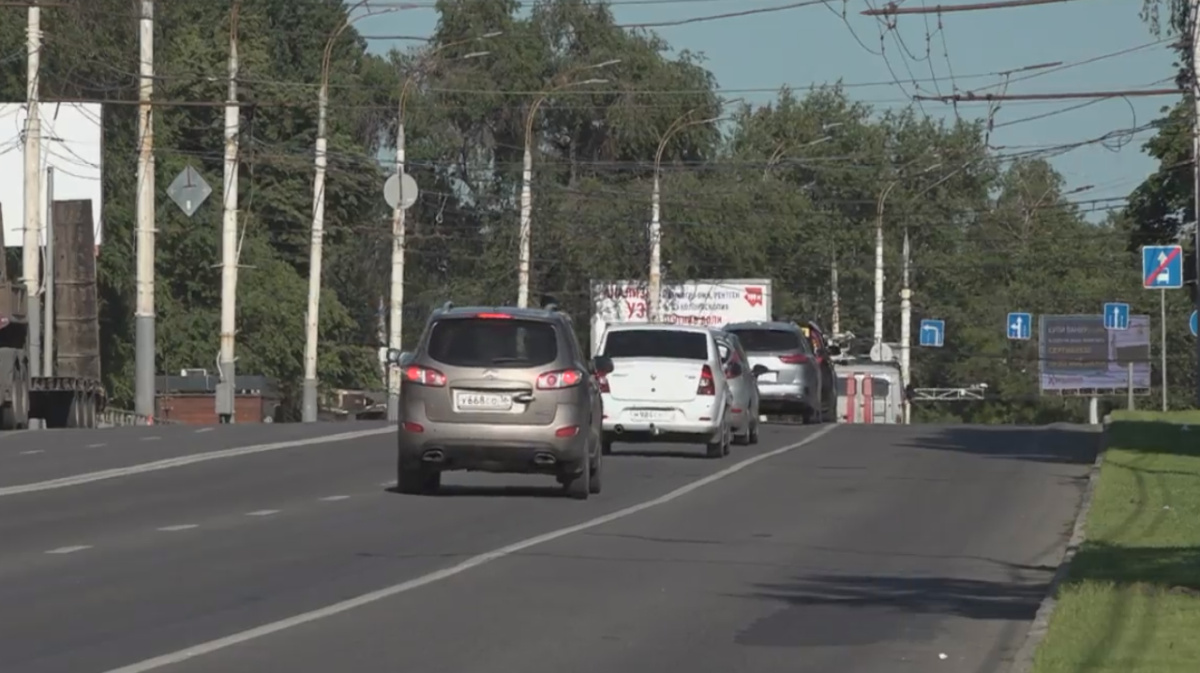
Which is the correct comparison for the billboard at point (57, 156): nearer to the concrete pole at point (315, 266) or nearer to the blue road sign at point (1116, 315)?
the concrete pole at point (315, 266)

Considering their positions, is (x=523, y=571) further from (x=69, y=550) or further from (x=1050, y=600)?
(x=1050, y=600)

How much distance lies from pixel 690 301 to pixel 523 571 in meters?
62.4

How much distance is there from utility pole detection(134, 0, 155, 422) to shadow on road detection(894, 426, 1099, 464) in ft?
53.2

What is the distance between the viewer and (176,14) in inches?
3164

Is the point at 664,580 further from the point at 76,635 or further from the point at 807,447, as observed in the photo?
the point at 807,447

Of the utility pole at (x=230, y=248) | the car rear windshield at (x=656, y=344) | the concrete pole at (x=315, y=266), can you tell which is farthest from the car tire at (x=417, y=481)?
the concrete pole at (x=315, y=266)


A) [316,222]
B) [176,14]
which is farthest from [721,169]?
[316,222]

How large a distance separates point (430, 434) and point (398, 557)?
17.9 ft

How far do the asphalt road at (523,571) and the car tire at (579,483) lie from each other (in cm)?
29

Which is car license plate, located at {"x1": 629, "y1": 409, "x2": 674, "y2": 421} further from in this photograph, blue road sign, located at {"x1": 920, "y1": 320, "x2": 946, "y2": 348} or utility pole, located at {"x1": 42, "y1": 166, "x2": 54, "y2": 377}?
blue road sign, located at {"x1": 920, "y1": 320, "x2": 946, "y2": 348}

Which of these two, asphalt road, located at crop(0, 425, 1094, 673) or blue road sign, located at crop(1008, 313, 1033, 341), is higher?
blue road sign, located at crop(1008, 313, 1033, 341)

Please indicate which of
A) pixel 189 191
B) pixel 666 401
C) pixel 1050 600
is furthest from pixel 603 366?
pixel 189 191

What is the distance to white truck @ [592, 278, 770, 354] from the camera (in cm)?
7425

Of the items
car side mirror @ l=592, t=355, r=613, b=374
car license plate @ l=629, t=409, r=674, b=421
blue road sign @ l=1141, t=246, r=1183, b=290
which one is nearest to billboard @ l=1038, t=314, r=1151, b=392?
blue road sign @ l=1141, t=246, r=1183, b=290
